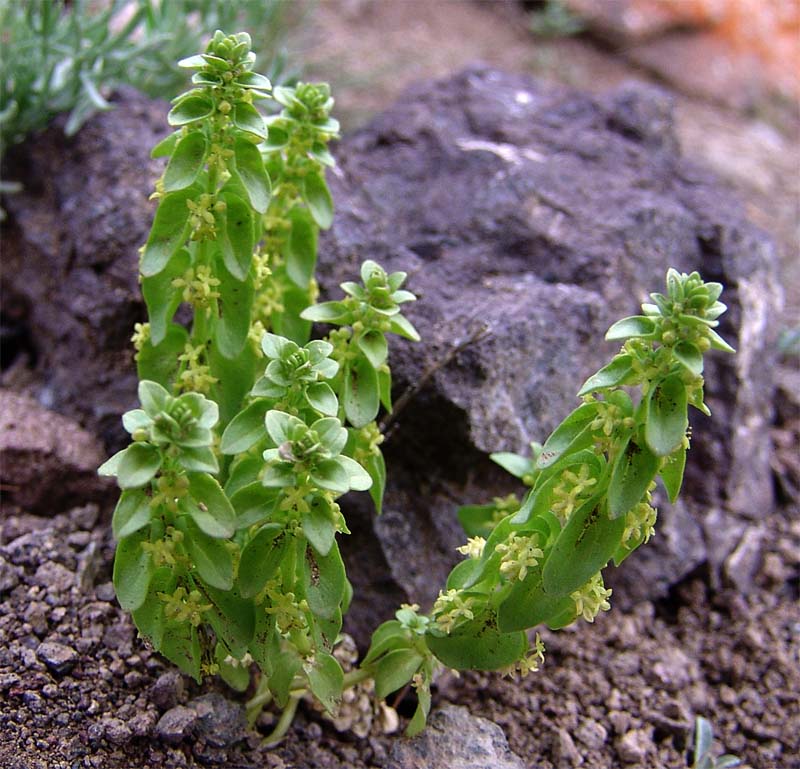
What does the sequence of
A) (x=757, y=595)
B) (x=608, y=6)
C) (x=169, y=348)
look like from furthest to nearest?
(x=608, y=6), (x=757, y=595), (x=169, y=348)

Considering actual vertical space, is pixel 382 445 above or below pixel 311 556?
below

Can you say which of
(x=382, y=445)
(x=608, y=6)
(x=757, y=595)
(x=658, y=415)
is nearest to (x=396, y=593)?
(x=382, y=445)

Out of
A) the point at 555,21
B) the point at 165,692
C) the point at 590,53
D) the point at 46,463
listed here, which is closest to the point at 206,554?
the point at 165,692

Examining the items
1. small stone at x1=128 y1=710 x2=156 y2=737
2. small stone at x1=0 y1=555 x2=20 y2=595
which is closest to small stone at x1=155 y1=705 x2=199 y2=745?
small stone at x1=128 y1=710 x2=156 y2=737

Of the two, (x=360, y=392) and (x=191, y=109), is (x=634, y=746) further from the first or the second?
(x=191, y=109)

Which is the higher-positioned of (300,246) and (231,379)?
(300,246)

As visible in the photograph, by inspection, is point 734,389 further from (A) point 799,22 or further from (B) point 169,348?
(A) point 799,22
